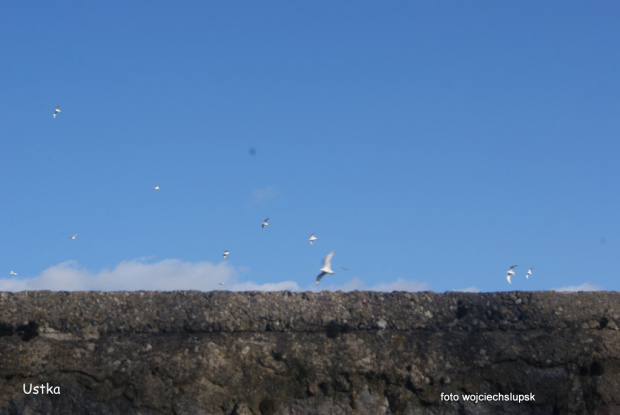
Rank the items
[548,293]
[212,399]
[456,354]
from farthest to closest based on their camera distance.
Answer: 1. [548,293]
2. [456,354]
3. [212,399]

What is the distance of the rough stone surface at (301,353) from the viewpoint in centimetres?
512

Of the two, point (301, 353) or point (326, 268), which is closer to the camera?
point (301, 353)

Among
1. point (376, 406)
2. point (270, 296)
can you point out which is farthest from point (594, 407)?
point (270, 296)

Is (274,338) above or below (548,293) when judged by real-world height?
below

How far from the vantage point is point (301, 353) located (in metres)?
5.36

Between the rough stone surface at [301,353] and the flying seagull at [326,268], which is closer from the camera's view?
the rough stone surface at [301,353]

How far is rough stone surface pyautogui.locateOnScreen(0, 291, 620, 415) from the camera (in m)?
5.12

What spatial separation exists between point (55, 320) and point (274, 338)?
5.74ft

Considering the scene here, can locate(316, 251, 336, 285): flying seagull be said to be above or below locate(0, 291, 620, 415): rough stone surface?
above

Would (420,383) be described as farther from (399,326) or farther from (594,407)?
(594,407)

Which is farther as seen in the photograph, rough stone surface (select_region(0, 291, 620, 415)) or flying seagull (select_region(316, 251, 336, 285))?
flying seagull (select_region(316, 251, 336, 285))

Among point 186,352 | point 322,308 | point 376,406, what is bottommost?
point 376,406

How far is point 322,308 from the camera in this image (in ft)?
18.4

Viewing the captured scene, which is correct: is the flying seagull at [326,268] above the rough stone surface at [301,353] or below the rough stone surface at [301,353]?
above
